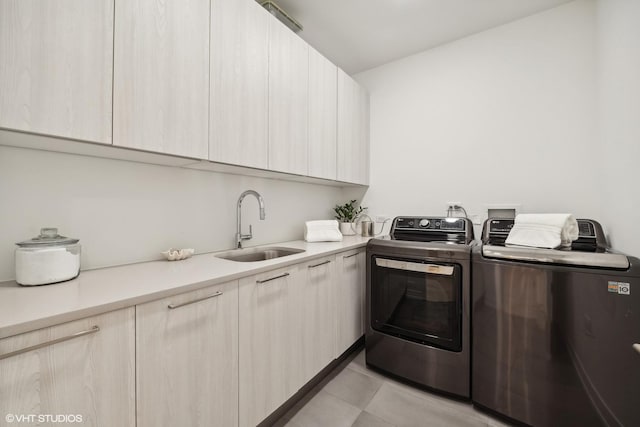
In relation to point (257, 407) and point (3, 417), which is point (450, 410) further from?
point (3, 417)

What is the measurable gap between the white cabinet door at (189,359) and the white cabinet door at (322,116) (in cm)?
123

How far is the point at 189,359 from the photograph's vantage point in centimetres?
96

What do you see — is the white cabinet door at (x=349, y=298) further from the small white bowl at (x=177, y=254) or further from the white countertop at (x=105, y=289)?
the small white bowl at (x=177, y=254)

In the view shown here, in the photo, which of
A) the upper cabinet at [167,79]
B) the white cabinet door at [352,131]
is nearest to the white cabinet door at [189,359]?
the upper cabinet at [167,79]

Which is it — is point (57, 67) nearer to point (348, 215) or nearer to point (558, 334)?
point (348, 215)

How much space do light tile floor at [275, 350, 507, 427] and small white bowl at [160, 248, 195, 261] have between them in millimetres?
1085

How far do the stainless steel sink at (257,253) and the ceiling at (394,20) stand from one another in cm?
180

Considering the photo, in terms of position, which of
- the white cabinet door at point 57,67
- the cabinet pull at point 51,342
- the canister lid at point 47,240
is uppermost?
the white cabinet door at point 57,67

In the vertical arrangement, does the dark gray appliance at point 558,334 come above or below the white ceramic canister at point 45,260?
below

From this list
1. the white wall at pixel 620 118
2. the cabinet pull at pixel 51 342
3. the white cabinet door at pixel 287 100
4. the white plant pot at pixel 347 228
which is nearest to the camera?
the cabinet pull at pixel 51 342

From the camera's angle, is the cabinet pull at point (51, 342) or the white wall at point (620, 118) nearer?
the cabinet pull at point (51, 342)

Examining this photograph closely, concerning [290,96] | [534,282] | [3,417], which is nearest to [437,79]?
[290,96]

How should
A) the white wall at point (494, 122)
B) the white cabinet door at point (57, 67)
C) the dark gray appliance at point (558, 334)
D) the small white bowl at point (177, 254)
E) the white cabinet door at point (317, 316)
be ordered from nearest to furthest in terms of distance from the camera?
the white cabinet door at point (57, 67)
the dark gray appliance at point (558, 334)
the small white bowl at point (177, 254)
the white cabinet door at point (317, 316)
the white wall at point (494, 122)

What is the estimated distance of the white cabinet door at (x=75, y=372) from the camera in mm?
617
